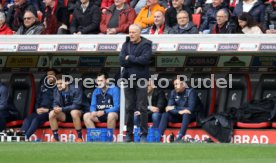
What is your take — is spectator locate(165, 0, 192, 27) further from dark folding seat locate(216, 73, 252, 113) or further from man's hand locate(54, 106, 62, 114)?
man's hand locate(54, 106, 62, 114)

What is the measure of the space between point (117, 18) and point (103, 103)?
178cm

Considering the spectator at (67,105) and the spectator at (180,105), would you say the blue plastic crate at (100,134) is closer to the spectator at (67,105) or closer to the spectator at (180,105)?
the spectator at (67,105)

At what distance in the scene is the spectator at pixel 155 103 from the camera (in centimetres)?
1844

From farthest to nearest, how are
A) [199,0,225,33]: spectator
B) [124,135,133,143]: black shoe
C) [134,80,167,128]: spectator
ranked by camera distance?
[199,0,225,33]: spectator, [134,80,167,128]: spectator, [124,135,133,143]: black shoe

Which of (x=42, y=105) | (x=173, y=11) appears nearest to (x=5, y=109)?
(x=42, y=105)

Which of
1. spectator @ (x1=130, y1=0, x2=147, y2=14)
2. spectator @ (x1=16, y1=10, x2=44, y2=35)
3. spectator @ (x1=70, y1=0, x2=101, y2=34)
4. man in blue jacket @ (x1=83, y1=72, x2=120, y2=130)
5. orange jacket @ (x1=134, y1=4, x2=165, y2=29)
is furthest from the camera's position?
spectator @ (x1=130, y1=0, x2=147, y2=14)

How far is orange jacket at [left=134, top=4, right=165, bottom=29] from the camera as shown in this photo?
758 inches

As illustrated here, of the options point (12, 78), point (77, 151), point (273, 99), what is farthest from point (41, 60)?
point (77, 151)

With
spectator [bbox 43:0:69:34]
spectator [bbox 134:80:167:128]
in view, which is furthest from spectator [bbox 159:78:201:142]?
spectator [bbox 43:0:69:34]

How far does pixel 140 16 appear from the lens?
63.7 feet

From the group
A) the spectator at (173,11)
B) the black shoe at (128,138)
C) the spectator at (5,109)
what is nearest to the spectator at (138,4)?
the spectator at (173,11)

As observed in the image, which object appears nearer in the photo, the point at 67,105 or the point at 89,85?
the point at 67,105

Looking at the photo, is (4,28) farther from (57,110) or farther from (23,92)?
(57,110)

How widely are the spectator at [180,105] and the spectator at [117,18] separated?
158cm
